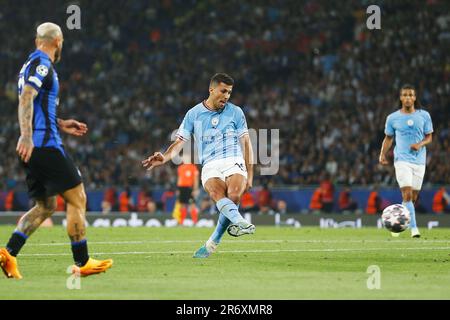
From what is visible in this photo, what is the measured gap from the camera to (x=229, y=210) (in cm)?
1260

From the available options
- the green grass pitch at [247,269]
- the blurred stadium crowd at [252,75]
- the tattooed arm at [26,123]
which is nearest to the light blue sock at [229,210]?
the green grass pitch at [247,269]

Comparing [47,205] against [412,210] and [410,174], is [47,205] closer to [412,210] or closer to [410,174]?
[412,210]

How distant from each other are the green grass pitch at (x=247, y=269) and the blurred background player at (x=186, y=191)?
7.19 m

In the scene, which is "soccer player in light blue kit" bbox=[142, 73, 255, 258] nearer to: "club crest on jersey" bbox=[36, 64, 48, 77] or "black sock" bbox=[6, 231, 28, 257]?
"black sock" bbox=[6, 231, 28, 257]

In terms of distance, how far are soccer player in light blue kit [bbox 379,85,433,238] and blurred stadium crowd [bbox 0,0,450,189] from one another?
829cm

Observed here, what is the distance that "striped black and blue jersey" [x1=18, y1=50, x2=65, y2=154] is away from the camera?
1013 cm

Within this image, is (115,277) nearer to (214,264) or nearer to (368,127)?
(214,264)

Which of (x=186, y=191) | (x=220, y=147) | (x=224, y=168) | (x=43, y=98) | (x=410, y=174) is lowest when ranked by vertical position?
(x=186, y=191)

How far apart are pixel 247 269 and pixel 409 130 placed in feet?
25.0
